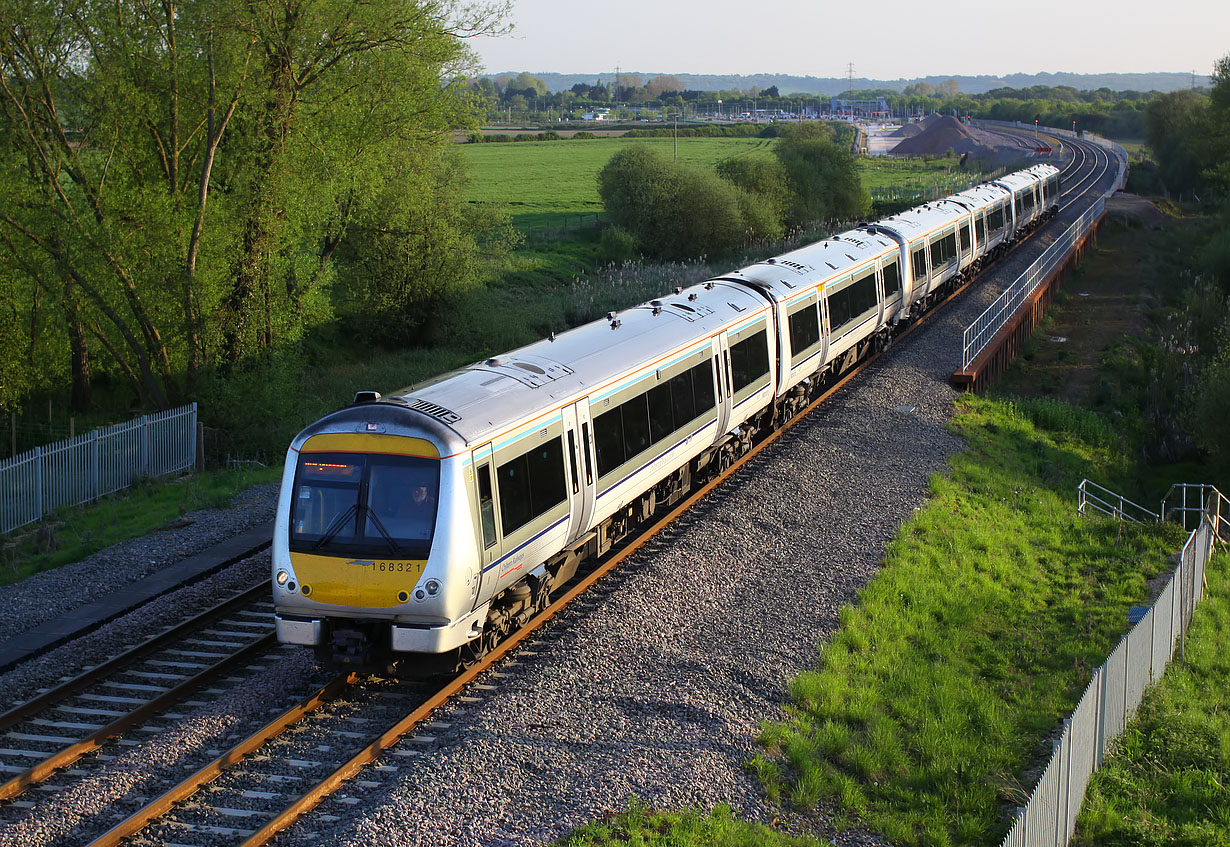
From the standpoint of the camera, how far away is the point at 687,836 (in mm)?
8516

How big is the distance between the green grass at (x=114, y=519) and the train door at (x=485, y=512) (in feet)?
26.6

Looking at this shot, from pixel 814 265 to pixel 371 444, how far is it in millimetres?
14881

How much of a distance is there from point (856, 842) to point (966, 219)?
3130 cm

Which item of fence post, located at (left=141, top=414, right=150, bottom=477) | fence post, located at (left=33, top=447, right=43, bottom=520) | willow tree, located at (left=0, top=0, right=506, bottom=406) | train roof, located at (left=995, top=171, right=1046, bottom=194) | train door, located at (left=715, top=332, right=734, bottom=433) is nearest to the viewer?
train door, located at (left=715, top=332, right=734, bottom=433)

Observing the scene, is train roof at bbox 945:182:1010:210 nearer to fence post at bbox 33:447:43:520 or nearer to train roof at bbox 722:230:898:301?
train roof at bbox 722:230:898:301

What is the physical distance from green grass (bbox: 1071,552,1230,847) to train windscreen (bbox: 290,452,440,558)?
6.71m

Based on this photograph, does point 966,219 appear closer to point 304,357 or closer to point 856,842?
point 304,357

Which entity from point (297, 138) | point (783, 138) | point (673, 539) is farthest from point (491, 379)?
point (783, 138)

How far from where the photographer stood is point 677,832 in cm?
855

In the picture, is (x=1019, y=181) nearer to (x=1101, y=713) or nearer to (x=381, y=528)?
(x=1101, y=713)

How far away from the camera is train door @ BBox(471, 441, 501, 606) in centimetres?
1084

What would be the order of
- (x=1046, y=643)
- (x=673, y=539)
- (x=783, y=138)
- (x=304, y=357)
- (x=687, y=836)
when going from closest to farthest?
(x=687, y=836) < (x=1046, y=643) < (x=673, y=539) < (x=304, y=357) < (x=783, y=138)

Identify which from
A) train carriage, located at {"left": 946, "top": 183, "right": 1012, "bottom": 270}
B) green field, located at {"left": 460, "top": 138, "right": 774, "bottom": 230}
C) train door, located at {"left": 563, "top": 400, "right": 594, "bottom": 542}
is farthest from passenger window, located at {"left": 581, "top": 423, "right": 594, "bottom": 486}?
green field, located at {"left": 460, "top": 138, "right": 774, "bottom": 230}

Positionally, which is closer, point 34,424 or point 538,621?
point 538,621
